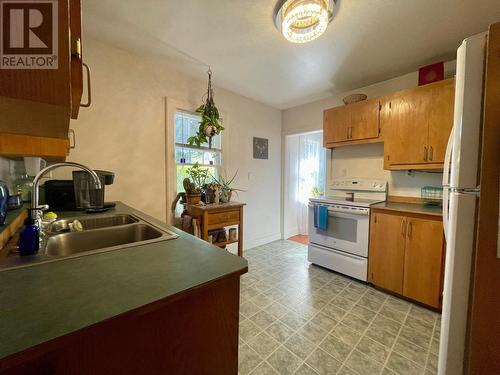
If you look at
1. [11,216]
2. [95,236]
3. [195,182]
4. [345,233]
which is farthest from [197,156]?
[345,233]

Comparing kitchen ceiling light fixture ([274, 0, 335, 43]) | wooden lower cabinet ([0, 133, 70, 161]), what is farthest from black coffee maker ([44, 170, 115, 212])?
kitchen ceiling light fixture ([274, 0, 335, 43])

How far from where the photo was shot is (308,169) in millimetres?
4383

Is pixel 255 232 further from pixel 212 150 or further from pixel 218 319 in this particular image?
pixel 218 319

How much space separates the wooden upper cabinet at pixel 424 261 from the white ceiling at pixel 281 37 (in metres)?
1.59

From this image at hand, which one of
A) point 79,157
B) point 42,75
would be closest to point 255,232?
point 79,157

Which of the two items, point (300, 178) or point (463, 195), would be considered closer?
point (463, 195)

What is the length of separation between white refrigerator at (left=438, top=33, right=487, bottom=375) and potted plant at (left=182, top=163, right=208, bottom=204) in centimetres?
214

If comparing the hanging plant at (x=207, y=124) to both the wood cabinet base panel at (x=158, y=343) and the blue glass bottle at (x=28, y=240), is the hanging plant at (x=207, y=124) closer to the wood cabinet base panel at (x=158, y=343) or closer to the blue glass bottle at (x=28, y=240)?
the blue glass bottle at (x=28, y=240)

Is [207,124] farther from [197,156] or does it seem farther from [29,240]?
[29,240]

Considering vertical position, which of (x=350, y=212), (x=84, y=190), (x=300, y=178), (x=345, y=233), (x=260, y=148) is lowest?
(x=345, y=233)

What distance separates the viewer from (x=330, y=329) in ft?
5.23

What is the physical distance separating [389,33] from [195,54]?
1757mm

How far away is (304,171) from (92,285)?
4091mm

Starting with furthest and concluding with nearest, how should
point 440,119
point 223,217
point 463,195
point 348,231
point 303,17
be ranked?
point 223,217, point 348,231, point 440,119, point 303,17, point 463,195
